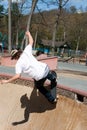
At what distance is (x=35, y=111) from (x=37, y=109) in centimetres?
7

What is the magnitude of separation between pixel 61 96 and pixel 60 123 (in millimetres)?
905

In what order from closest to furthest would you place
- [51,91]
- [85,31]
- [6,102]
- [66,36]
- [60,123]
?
[60,123], [51,91], [6,102], [85,31], [66,36]

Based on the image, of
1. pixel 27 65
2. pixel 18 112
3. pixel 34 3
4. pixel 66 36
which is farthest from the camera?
pixel 66 36

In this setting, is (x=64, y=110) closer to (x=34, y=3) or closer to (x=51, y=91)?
(x=51, y=91)

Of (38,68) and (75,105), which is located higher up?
(38,68)

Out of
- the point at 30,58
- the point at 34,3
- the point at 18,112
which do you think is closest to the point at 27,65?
the point at 30,58

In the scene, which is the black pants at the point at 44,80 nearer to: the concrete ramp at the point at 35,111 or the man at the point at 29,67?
the man at the point at 29,67

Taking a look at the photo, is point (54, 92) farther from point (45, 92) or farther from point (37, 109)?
point (37, 109)

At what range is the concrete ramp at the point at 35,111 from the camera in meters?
7.97

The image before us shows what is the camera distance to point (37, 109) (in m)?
9.23

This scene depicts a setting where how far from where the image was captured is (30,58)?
7746mm

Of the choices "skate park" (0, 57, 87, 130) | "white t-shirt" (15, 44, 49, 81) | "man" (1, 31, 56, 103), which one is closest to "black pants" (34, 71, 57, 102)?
"man" (1, 31, 56, 103)

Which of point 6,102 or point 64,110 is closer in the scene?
point 64,110

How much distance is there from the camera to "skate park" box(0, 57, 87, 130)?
7996mm
